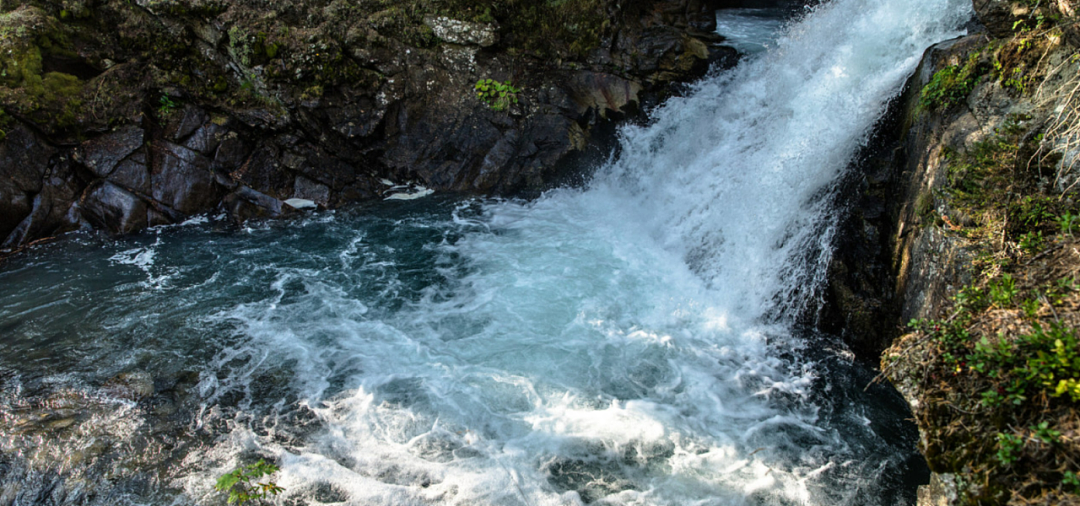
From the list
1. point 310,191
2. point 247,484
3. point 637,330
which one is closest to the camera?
point 247,484

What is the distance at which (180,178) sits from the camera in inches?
375

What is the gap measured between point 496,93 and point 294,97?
12.2 ft

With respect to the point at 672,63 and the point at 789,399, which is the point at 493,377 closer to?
the point at 789,399

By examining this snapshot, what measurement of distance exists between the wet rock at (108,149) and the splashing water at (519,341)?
1371 millimetres

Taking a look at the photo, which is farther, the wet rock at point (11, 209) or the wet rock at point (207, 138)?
the wet rock at point (207, 138)

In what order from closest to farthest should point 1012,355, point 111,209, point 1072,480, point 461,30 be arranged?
point 1072,480, point 1012,355, point 111,209, point 461,30

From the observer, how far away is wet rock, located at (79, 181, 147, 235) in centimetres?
911

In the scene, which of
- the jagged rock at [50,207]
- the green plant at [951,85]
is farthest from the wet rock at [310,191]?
the green plant at [951,85]

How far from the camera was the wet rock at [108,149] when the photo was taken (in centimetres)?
916

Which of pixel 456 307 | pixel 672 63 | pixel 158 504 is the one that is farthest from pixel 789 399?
pixel 672 63

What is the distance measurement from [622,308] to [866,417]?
10.1 ft

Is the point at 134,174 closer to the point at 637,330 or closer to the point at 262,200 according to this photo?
the point at 262,200

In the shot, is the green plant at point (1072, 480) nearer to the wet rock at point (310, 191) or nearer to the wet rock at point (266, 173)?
the wet rock at point (310, 191)

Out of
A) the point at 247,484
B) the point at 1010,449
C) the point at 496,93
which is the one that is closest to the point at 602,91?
the point at 496,93
